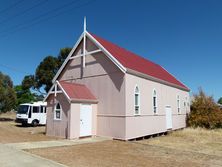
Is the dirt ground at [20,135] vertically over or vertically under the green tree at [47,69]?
under

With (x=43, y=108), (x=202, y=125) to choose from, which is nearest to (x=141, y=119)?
(x=202, y=125)

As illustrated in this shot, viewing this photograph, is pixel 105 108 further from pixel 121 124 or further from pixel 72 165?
pixel 72 165

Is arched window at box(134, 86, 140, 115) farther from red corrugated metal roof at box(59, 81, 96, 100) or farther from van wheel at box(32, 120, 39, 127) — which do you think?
van wheel at box(32, 120, 39, 127)

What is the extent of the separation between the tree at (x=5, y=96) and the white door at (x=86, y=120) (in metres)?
20.3

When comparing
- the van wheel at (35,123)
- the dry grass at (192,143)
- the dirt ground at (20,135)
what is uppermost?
the van wheel at (35,123)

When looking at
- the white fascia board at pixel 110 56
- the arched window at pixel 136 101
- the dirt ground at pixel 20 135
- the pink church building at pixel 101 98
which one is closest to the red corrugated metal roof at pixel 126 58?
the pink church building at pixel 101 98

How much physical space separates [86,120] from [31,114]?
1286 cm

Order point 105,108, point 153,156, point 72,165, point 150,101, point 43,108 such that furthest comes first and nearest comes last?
point 43,108, point 150,101, point 105,108, point 153,156, point 72,165

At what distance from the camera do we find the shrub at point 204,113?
2700 centimetres

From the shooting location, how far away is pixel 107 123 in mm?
16812

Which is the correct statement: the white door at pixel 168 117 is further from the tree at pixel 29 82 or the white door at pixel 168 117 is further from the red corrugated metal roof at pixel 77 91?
the tree at pixel 29 82

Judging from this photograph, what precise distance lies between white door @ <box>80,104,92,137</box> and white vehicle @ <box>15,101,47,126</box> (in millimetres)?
12637

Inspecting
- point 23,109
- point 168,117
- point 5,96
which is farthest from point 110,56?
point 5,96

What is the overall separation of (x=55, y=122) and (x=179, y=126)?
50.1 ft
